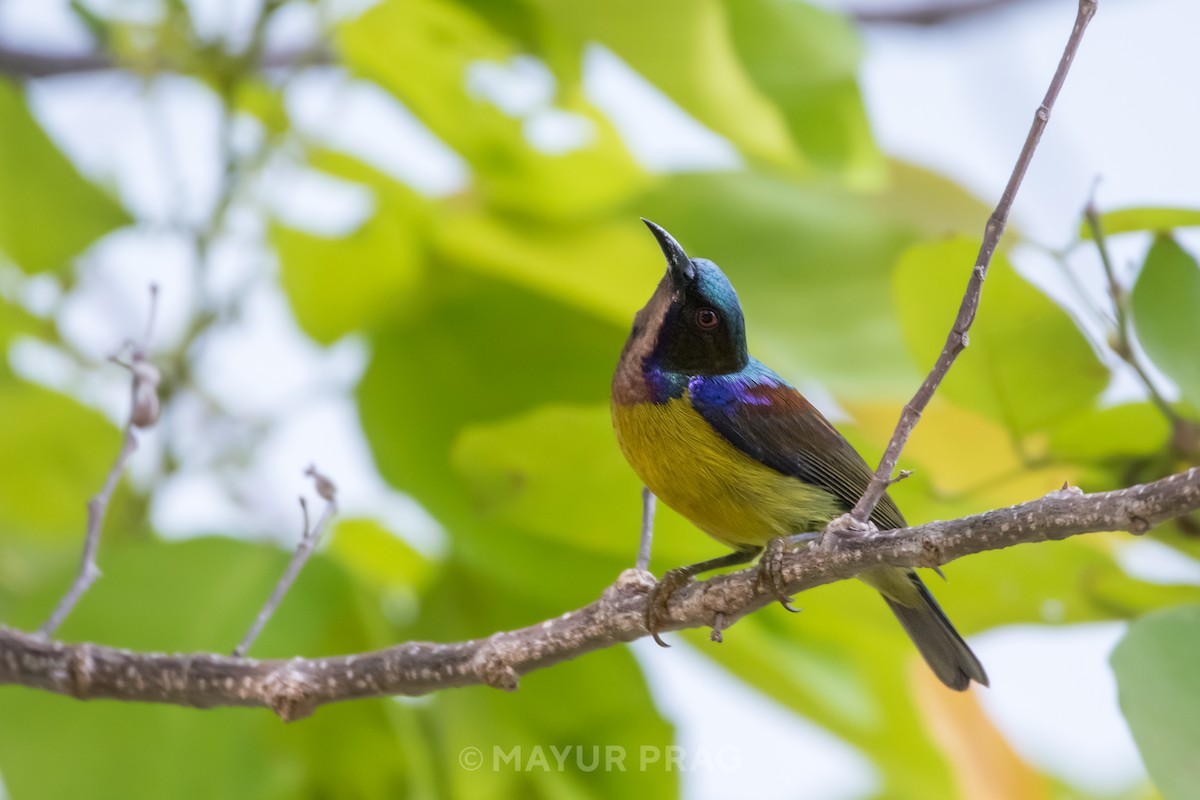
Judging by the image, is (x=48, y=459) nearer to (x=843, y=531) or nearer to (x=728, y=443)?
(x=728, y=443)

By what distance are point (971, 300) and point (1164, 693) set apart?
1.17ft

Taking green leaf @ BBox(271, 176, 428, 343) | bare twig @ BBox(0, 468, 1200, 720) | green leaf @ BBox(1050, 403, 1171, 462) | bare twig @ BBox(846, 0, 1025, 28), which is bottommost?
bare twig @ BBox(0, 468, 1200, 720)

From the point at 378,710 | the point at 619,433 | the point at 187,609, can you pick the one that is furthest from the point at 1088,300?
the point at 187,609

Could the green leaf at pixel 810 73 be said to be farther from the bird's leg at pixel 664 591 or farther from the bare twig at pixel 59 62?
the bare twig at pixel 59 62

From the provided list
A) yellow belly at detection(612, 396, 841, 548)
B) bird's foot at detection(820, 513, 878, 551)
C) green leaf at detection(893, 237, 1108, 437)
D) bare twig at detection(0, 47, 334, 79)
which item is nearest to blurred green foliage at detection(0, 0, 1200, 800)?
green leaf at detection(893, 237, 1108, 437)

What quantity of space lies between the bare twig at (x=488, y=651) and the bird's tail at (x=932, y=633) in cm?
27

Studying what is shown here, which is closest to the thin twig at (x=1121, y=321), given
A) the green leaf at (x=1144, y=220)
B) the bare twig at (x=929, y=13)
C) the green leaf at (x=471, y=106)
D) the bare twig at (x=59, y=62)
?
the green leaf at (x=1144, y=220)

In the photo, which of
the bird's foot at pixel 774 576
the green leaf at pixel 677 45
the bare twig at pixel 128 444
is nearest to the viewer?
the bird's foot at pixel 774 576

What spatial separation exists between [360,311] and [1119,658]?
3.20 ft

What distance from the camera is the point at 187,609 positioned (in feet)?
4.33

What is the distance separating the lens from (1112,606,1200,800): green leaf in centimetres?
87

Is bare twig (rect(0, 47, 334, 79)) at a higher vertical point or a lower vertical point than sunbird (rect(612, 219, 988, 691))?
higher

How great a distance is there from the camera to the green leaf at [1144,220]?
1.01 metres

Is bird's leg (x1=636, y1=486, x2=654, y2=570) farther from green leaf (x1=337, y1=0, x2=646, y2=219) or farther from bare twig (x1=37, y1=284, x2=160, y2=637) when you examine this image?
green leaf (x1=337, y1=0, x2=646, y2=219)
